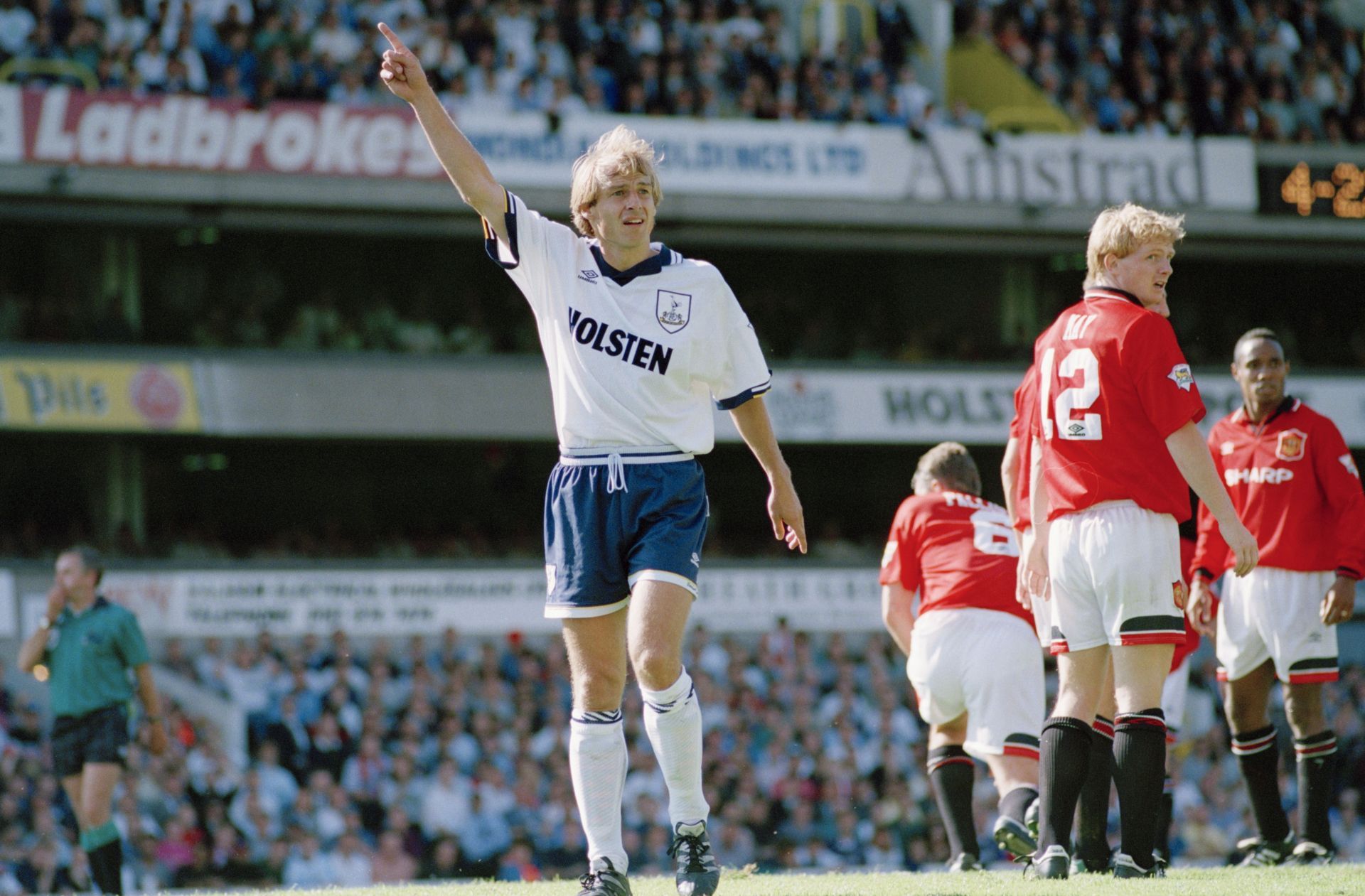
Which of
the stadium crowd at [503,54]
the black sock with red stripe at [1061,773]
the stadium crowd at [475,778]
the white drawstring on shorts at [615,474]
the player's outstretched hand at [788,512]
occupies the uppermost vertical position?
the stadium crowd at [503,54]

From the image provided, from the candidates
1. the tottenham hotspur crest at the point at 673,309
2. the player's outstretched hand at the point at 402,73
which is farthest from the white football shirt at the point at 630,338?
the player's outstretched hand at the point at 402,73

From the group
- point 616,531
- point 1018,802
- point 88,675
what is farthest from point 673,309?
point 88,675

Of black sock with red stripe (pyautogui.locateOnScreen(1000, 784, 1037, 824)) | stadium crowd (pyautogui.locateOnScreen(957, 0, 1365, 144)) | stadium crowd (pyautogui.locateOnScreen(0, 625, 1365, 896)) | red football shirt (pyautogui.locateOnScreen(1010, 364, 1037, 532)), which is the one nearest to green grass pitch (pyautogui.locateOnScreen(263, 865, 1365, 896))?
black sock with red stripe (pyautogui.locateOnScreen(1000, 784, 1037, 824))

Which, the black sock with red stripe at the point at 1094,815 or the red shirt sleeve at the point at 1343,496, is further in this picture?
the red shirt sleeve at the point at 1343,496

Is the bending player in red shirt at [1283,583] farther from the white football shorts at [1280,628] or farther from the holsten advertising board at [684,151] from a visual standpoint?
the holsten advertising board at [684,151]

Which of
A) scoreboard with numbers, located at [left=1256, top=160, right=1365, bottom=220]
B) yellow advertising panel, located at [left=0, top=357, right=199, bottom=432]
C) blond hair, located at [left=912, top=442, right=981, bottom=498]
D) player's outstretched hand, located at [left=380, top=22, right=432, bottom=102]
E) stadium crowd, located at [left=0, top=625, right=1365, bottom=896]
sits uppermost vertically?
scoreboard with numbers, located at [left=1256, top=160, right=1365, bottom=220]

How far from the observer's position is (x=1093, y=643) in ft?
19.0

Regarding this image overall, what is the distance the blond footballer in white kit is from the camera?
16.8 feet

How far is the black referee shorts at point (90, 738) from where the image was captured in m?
9.15

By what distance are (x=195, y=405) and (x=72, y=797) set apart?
40.7ft

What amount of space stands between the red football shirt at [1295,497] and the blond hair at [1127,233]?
2.15m

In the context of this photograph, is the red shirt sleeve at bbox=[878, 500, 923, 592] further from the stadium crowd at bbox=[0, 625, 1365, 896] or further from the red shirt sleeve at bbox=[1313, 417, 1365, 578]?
the stadium crowd at bbox=[0, 625, 1365, 896]

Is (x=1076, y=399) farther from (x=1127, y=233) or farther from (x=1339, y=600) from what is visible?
(x=1339, y=600)

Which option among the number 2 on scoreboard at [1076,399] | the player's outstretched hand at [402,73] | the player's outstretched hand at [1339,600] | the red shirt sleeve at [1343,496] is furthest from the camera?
the red shirt sleeve at [1343,496]
